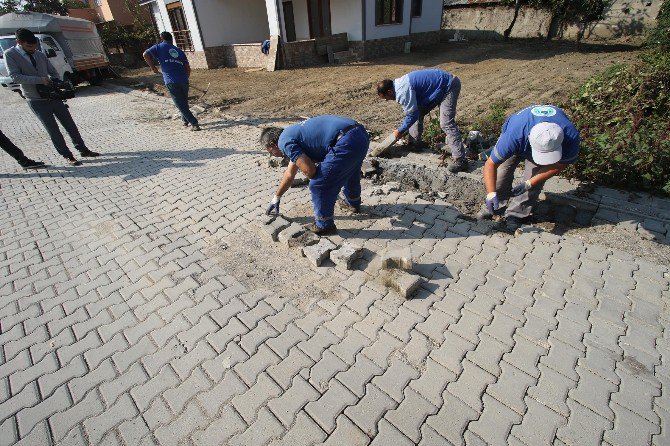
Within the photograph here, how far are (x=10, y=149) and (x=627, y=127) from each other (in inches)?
368

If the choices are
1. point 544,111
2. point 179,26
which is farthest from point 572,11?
point 179,26

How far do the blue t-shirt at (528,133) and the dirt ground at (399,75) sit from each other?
3.68 metres

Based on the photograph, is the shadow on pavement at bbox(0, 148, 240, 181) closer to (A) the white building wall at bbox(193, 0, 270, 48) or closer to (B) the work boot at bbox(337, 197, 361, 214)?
(B) the work boot at bbox(337, 197, 361, 214)

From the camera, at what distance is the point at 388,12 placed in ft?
49.9

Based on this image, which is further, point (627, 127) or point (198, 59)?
point (198, 59)

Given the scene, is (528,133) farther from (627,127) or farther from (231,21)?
(231,21)

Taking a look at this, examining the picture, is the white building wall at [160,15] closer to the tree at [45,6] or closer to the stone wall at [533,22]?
the stone wall at [533,22]

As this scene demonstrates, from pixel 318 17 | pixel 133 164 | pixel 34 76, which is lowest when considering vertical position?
pixel 133 164

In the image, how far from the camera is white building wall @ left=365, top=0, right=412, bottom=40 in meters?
14.1

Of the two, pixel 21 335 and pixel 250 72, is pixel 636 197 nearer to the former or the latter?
pixel 21 335

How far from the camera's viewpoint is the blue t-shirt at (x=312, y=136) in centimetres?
312

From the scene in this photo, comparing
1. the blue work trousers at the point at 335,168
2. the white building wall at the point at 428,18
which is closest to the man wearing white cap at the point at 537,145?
the blue work trousers at the point at 335,168

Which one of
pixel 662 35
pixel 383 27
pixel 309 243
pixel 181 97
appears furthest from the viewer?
pixel 383 27

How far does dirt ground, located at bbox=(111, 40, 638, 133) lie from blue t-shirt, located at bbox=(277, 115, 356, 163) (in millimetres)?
3686
